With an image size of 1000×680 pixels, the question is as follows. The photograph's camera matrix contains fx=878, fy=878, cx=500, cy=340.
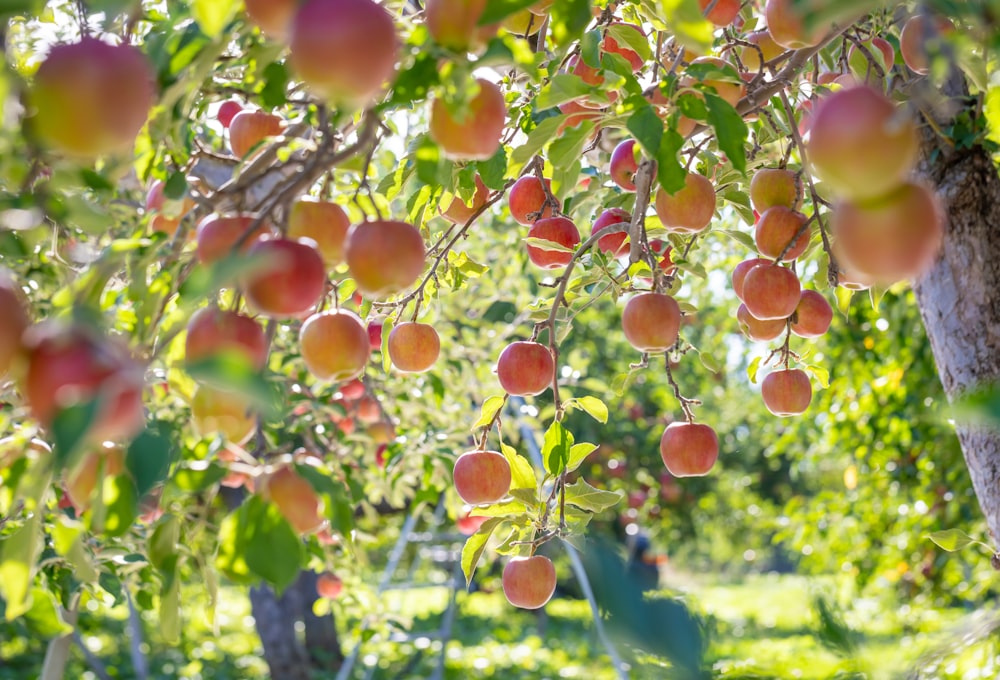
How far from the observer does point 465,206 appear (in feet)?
3.87

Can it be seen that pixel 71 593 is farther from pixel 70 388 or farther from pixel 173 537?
pixel 70 388

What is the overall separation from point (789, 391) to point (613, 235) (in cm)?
34

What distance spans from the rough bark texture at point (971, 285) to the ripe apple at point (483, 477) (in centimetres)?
65

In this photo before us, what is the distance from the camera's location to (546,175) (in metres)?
1.37

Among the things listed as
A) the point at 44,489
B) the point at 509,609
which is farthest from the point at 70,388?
the point at 509,609

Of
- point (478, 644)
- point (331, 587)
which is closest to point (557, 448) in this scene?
point (331, 587)

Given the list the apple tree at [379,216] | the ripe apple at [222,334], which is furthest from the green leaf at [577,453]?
the ripe apple at [222,334]

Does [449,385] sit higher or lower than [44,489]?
higher

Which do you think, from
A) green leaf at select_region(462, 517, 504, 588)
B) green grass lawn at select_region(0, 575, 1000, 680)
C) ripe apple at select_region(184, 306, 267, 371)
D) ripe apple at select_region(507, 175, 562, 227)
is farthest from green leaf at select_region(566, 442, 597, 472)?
green grass lawn at select_region(0, 575, 1000, 680)

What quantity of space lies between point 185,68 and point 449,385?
2.07m

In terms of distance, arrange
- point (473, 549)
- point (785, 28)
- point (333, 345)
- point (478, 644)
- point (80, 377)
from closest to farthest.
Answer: point (80, 377)
point (333, 345)
point (785, 28)
point (473, 549)
point (478, 644)

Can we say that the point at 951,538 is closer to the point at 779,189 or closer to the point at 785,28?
the point at 779,189

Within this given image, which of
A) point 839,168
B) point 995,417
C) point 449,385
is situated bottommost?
point 995,417

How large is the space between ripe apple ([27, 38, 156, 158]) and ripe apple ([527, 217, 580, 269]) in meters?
0.68
